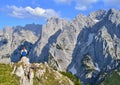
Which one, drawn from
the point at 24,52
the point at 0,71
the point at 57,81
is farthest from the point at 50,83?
the point at 24,52

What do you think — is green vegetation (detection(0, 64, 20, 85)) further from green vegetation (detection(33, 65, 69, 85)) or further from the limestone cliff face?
green vegetation (detection(33, 65, 69, 85))

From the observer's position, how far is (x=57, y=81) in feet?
627

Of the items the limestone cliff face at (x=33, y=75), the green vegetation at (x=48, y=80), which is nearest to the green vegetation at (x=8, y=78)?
the limestone cliff face at (x=33, y=75)

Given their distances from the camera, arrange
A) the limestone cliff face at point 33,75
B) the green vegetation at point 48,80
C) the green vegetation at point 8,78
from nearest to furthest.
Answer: the green vegetation at point 8,78 < the limestone cliff face at point 33,75 < the green vegetation at point 48,80

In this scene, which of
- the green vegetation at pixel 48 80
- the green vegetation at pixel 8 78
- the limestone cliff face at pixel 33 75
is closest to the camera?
the green vegetation at pixel 8 78

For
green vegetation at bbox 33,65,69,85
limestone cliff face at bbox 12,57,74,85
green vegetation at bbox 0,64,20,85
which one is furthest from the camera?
green vegetation at bbox 33,65,69,85

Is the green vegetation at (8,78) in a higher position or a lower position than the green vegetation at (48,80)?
higher

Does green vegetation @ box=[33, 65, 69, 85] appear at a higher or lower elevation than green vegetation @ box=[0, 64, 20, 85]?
lower

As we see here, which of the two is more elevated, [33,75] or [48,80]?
[33,75]

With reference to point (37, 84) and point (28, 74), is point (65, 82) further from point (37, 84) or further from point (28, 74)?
point (28, 74)

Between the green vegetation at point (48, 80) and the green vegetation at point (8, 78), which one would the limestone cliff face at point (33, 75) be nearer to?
the green vegetation at point (48, 80)

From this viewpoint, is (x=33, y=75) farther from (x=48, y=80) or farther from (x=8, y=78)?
(x=48, y=80)

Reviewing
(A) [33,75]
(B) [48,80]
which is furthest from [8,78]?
(B) [48,80]

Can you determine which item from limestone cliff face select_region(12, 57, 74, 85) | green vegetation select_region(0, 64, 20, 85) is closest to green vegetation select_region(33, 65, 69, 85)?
limestone cliff face select_region(12, 57, 74, 85)
